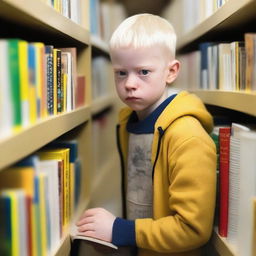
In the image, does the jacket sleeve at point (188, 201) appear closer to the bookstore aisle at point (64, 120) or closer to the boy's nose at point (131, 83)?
the bookstore aisle at point (64, 120)

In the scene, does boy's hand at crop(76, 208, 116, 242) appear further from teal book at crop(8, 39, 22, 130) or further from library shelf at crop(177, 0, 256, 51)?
library shelf at crop(177, 0, 256, 51)

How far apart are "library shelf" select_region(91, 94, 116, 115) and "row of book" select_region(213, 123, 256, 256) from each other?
893 millimetres

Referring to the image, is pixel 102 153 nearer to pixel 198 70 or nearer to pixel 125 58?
pixel 198 70

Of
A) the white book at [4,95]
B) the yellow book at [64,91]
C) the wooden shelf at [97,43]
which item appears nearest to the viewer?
the white book at [4,95]

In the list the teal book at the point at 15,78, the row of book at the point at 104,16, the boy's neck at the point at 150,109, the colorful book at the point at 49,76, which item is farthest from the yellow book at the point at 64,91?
the row of book at the point at 104,16

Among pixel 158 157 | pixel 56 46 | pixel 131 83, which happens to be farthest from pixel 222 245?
pixel 56 46

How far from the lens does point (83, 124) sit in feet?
5.23

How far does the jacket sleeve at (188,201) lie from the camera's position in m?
1.00

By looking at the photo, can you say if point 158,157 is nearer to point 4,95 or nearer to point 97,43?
point 4,95

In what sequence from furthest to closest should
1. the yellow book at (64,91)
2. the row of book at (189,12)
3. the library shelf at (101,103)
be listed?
the library shelf at (101,103) → the row of book at (189,12) → the yellow book at (64,91)

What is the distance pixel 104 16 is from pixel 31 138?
1.73 metres

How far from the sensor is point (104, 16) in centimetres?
242

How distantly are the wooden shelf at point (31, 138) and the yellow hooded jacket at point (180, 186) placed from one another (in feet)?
0.90

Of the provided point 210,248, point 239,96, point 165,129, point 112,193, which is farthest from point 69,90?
point 112,193
